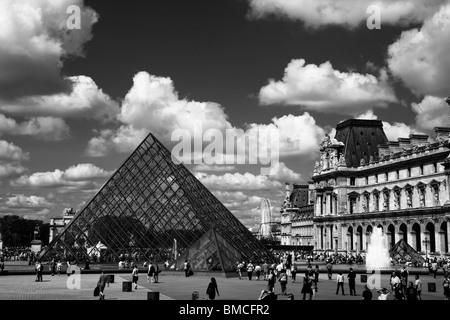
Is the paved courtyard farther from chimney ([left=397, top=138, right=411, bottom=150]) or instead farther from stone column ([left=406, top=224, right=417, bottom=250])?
chimney ([left=397, top=138, right=411, bottom=150])

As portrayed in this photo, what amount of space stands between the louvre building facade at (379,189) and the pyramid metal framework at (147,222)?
3054cm

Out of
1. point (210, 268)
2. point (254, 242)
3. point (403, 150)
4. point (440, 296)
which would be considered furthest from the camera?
point (403, 150)

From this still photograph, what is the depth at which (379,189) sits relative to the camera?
8256 cm

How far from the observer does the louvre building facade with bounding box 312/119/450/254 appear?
67.9 m

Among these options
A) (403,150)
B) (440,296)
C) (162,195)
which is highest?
(403,150)

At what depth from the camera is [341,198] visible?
88188mm

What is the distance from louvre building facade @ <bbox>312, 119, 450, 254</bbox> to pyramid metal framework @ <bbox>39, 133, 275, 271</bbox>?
3054 cm

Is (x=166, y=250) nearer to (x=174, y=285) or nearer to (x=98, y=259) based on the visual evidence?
(x=98, y=259)

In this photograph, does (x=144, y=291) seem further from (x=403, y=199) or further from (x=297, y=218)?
(x=297, y=218)

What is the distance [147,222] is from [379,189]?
47.7 m

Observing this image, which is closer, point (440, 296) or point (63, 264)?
point (440, 296)
